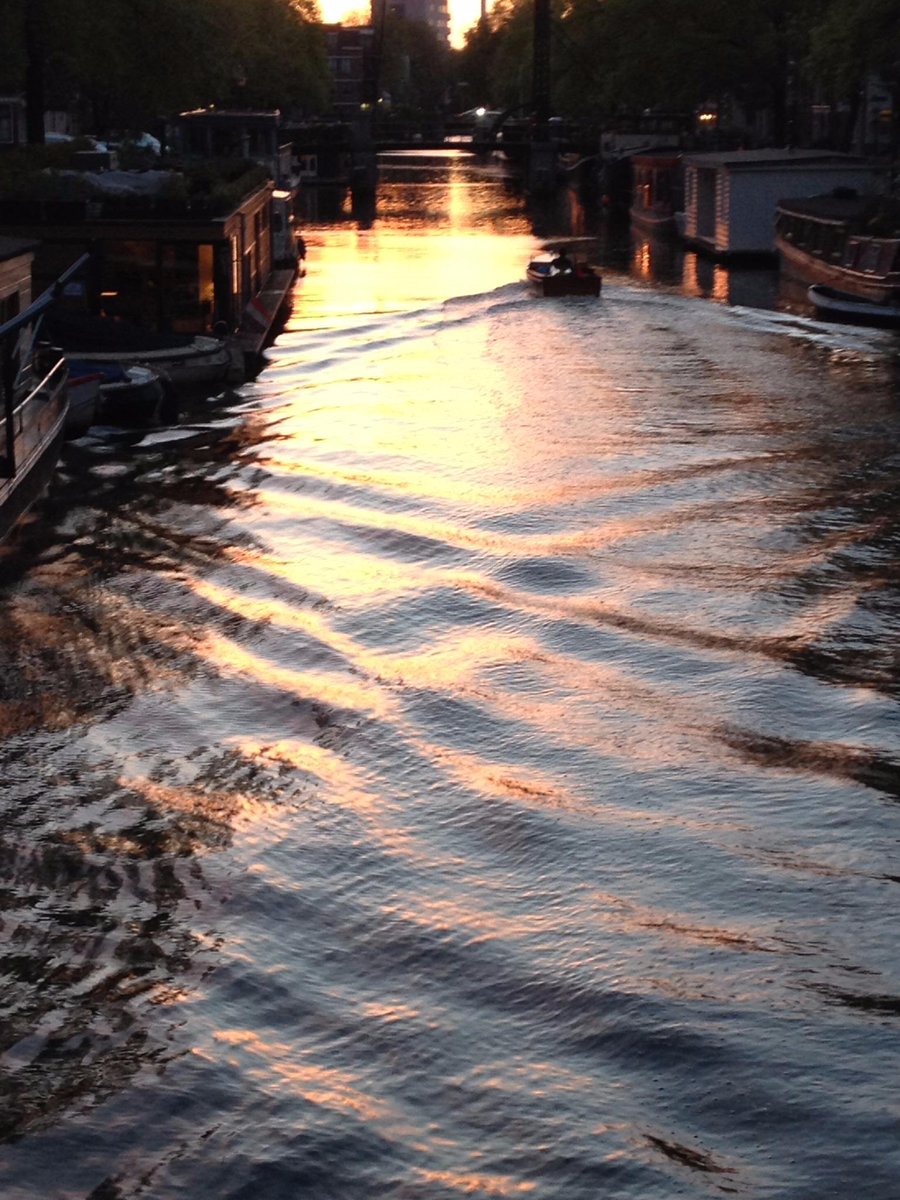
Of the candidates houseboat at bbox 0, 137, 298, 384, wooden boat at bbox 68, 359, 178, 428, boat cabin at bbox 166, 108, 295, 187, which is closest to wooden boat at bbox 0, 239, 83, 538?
wooden boat at bbox 68, 359, 178, 428

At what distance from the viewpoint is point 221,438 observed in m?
30.4

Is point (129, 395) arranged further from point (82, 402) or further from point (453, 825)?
point (453, 825)

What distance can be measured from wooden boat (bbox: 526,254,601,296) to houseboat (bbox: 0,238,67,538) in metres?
23.9

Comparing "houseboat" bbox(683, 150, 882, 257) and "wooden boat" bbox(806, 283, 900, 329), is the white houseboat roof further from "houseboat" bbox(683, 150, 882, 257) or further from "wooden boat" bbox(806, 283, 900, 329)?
"wooden boat" bbox(806, 283, 900, 329)

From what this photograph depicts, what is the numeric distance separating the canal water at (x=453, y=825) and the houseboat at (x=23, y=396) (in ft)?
2.48

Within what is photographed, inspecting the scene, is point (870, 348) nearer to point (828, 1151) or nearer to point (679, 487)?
point (679, 487)

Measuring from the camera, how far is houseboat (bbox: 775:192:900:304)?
1796 inches

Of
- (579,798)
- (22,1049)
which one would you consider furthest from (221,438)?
(22,1049)

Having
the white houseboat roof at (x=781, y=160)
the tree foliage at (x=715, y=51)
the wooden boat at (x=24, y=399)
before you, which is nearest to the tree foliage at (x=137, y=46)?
the white houseboat roof at (x=781, y=160)

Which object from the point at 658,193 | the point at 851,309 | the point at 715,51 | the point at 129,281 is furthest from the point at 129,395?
the point at 715,51

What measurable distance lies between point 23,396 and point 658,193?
6187cm

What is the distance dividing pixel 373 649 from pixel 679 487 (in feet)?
28.6

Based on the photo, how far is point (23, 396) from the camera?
82.9ft

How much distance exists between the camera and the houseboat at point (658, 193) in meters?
79.8
